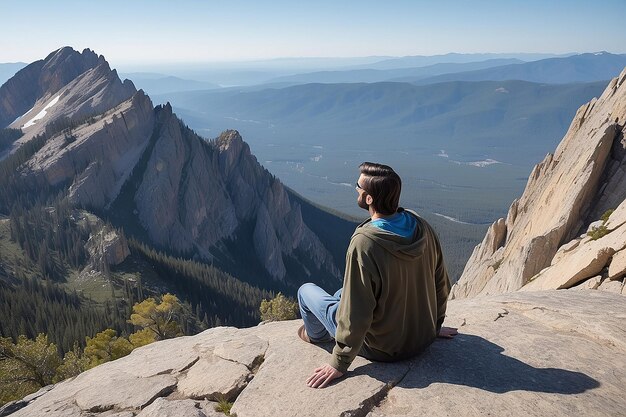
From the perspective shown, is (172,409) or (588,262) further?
(588,262)

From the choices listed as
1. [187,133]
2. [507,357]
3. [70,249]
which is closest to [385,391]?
[507,357]

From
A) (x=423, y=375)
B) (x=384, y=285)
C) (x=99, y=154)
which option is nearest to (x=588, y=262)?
(x=423, y=375)

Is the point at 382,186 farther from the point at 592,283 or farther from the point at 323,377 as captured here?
the point at 592,283

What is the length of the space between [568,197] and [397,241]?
2373cm

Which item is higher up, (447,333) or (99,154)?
(447,333)

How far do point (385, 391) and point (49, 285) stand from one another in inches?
4307

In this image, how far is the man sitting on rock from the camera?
281 inches

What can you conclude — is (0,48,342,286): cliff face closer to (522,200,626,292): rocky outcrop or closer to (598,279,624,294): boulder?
(522,200,626,292): rocky outcrop

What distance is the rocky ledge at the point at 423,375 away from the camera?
7066mm

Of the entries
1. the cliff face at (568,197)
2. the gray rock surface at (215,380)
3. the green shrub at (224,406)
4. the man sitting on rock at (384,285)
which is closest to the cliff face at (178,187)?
the cliff face at (568,197)

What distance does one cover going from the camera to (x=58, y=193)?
145750mm

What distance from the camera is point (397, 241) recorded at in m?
7.10

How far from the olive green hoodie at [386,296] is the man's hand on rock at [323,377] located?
147 millimetres

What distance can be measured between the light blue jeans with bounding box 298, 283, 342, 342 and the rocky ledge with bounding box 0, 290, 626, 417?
0.35m
